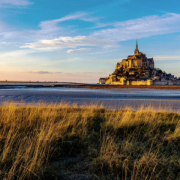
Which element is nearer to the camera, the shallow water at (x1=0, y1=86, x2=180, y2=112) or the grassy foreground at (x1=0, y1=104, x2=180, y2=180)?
the grassy foreground at (x1=0, y1=104, x2=180, y2=180)

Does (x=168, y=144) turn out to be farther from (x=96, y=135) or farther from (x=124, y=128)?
(x=96, y=135)

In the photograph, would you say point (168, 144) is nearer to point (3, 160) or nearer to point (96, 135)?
point (96, 135)

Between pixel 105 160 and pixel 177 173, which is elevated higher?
pixel 105 160

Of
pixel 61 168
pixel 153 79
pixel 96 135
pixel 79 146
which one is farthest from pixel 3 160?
pixel 153 79

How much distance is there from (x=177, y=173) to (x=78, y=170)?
7.73ft

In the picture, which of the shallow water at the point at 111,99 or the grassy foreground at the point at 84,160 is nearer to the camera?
the grassy foreground at the point at 84,160

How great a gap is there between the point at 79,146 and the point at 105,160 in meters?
1.47

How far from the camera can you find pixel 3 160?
4000 millimetres

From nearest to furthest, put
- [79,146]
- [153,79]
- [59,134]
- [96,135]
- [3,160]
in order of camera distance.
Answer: [3,160]
[79,146]
[59,134]
[96,135]
[153,79]

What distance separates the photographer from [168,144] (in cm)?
588

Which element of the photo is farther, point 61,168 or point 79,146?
point 79,146

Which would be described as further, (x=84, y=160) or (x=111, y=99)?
(x=111, y=99)

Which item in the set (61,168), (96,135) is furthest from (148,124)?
(61,168)

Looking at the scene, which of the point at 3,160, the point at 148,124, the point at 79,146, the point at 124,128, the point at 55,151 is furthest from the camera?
the point at 148,124
